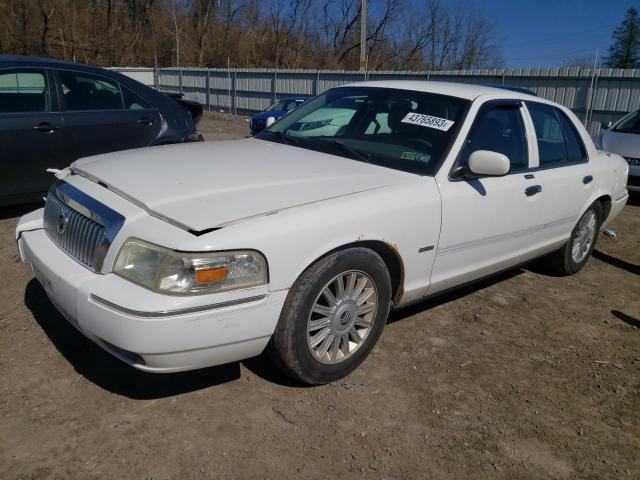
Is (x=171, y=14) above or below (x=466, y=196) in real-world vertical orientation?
above

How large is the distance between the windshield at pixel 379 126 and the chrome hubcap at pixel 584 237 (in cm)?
206

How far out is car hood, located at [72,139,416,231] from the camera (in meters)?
2.63

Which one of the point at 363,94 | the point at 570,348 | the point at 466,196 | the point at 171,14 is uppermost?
the point at 171,14

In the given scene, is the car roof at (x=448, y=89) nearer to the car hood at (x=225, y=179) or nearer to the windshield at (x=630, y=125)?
the car hood at (x=225, y=179)

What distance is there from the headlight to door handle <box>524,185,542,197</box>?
2.26 metres

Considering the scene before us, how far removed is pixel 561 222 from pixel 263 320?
9.89ft

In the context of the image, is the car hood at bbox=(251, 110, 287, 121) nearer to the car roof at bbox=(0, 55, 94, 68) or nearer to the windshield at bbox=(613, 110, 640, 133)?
the windshield at bbox=(613, 110, 640, 133)

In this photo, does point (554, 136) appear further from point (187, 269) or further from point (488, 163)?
point (187, 269)

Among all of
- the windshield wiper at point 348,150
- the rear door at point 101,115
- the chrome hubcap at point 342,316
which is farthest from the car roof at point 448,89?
the rear door at point 101,115

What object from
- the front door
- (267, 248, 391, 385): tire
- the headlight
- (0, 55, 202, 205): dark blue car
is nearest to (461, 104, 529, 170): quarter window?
the front door

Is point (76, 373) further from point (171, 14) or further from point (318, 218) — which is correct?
point (171, 14)

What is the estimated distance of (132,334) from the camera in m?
2.38

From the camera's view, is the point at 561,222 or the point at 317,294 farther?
the point at 561,222

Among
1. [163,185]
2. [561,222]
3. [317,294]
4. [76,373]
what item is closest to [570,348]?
[561,222]
